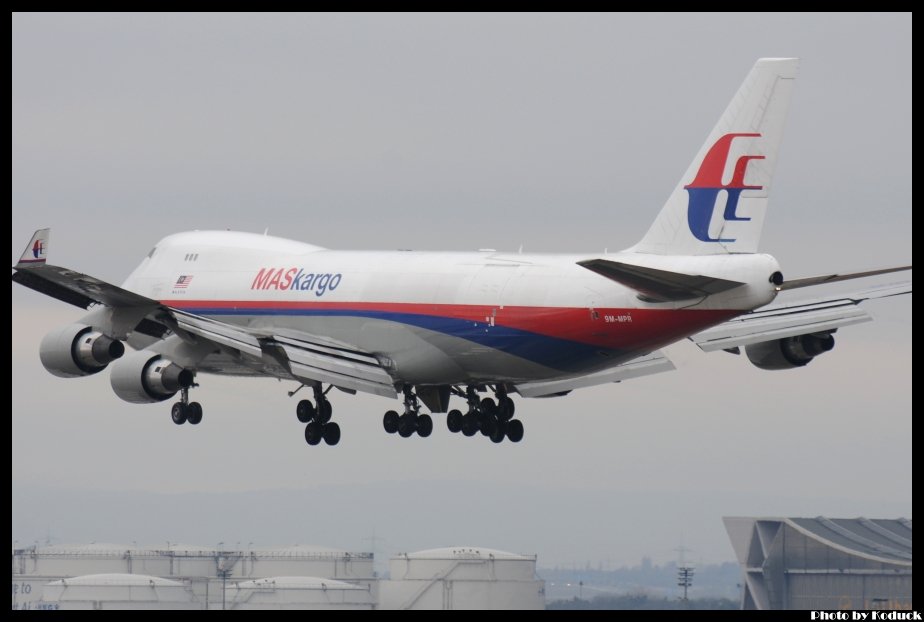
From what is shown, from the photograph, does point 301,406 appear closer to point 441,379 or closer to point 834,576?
point 441,379

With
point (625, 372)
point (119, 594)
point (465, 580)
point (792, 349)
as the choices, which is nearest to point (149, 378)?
point (625, 372)

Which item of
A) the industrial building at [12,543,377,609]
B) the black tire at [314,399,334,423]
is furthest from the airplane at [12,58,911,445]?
the industrial building at [12,543,377,609]

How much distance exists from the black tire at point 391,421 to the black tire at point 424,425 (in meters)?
0.79

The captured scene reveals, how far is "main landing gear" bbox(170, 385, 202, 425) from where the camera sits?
77.1m

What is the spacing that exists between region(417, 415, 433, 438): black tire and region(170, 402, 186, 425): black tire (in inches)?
338

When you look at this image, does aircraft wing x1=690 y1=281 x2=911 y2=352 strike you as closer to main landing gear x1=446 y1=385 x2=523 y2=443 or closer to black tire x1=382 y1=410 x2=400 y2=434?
main landing gear x1=446 y1=385 x2=523 y2=443

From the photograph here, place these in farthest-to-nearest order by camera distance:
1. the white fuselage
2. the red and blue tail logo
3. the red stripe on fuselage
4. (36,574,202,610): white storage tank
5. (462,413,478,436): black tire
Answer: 1. (36,574,202,610): white storage tank
2. (462,413,478,436): black tire
3. the white fuselage
4. the red stripe on fuselage
5. the red and blue tail logo

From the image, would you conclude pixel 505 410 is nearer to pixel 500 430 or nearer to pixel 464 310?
pixel 500 430

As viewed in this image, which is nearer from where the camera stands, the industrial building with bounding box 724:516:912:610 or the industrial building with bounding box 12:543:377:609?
the industrial building with bounding box 724:516:912:610

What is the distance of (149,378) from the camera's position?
7519 cm

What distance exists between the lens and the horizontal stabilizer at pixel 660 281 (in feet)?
203

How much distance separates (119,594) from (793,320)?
54908 millimetres
